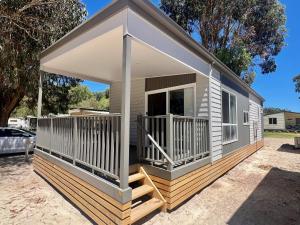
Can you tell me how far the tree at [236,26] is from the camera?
601 inches

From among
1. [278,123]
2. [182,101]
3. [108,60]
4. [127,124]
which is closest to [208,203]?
[127,124]

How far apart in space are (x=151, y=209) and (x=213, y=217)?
115 cm

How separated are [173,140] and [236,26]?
15759 mm

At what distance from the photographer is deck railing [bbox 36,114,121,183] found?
3.35 meters

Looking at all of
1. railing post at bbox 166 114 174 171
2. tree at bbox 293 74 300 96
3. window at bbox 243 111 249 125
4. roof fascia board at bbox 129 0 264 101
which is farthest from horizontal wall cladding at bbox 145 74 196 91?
tree at bbox 293 74 300 96

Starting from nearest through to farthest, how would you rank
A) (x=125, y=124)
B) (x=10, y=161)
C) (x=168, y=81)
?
1. (x=125, y=124)
2. (x=168, y=81)
3. (x=10, y=161)

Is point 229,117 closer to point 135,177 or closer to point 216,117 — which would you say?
point 216,117

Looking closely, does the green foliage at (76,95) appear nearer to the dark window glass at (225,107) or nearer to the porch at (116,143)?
the porch at (116,143)

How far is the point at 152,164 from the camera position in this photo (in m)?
4.51

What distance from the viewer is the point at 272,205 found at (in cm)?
448

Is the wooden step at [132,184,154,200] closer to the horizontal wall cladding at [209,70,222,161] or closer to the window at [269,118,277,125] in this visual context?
the horizontal wall cladding at [209,70,222,161]

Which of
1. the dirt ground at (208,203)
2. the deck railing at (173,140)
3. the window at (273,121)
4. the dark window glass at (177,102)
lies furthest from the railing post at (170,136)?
the window at (273,121)

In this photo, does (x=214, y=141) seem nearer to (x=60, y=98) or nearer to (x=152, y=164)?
(x=152, y=164)

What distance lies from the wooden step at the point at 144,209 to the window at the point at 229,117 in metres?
3.70
